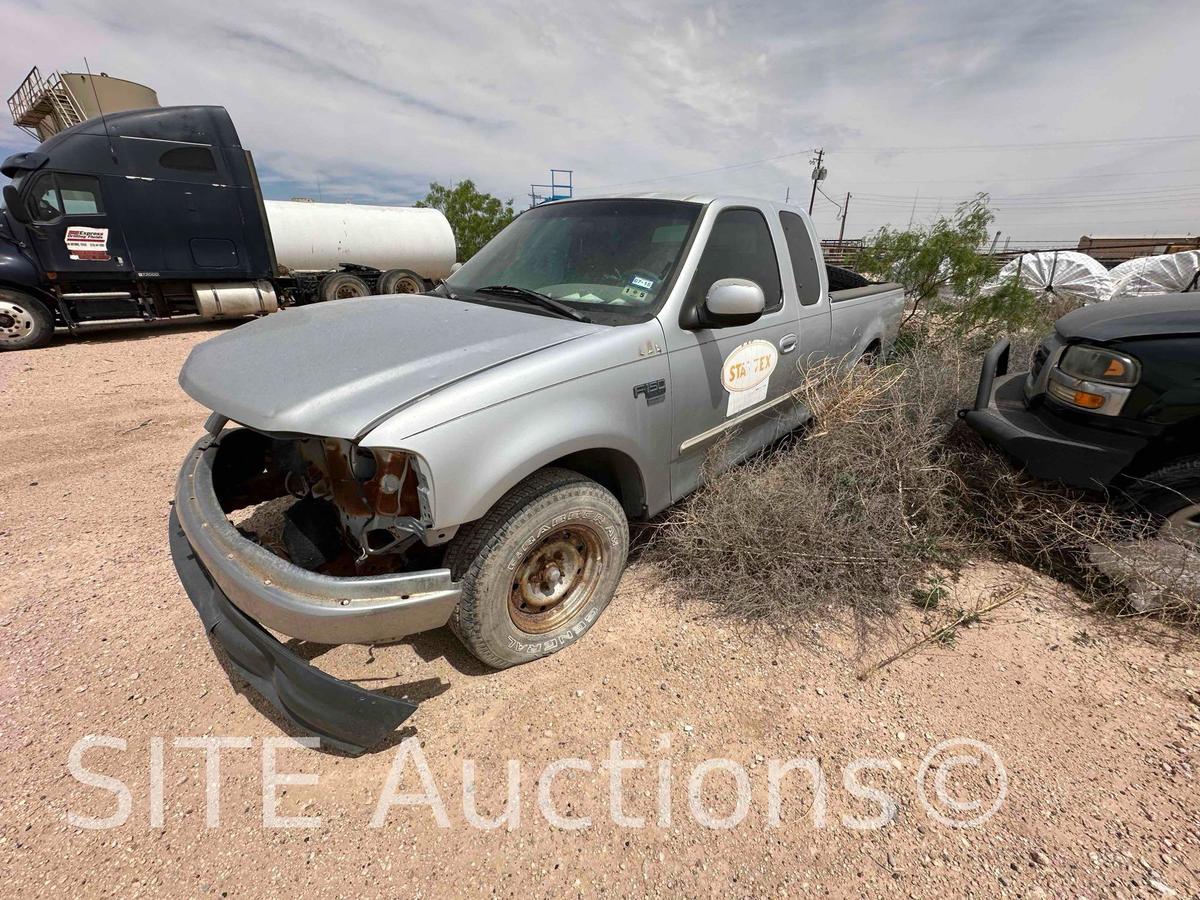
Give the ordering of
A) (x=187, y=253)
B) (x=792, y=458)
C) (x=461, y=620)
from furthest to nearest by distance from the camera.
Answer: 1. (x=187, y=253)
2. (x=792, y=458)
3. (x=461, y=620)

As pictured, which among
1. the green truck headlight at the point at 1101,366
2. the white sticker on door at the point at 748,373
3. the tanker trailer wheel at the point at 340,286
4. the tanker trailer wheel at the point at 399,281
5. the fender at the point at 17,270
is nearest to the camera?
the green truck headlight at the point at 1101,366

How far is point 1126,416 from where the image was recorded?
8.13 feet

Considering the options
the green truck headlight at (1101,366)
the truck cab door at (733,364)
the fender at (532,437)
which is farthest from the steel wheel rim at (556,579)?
the green truck headlight at (1101,366)

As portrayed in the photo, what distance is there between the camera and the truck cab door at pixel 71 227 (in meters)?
7.62

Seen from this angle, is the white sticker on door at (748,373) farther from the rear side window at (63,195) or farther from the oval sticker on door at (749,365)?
the rear side window at (63,195)

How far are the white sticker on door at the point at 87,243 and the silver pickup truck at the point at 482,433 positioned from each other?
27.5 feet

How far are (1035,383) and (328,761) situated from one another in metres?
4.01

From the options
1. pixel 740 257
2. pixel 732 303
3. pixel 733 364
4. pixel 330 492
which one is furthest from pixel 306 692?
pixel 740 257

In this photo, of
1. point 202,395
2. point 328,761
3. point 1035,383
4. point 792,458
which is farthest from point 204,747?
point 1035,383

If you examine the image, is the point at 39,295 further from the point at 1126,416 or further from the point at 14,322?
the point at 1126,416

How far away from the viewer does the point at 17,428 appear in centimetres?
474

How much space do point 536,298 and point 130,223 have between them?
958cm

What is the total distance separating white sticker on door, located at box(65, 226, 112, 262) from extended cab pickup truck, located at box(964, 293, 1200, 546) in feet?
37.8

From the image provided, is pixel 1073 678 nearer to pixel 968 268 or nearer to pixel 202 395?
pixel 202 395
